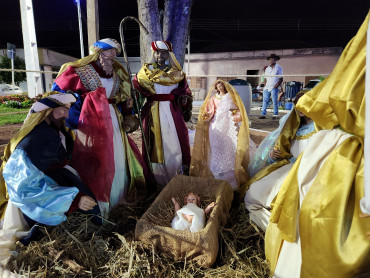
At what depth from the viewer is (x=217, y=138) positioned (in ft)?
10.7

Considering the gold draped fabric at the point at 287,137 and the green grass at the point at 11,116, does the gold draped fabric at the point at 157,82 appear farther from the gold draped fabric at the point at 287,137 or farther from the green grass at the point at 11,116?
the green grass at the point at 11,116

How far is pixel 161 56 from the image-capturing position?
301 cm

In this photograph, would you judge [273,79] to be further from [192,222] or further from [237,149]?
[192,222]

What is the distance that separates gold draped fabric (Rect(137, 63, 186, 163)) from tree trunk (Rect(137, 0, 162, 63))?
223 cm

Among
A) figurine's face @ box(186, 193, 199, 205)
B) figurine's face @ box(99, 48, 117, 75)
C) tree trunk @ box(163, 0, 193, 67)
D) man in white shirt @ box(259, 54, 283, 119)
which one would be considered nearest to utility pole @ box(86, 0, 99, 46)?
figurine's face @ box(99, 48, 117, 75)

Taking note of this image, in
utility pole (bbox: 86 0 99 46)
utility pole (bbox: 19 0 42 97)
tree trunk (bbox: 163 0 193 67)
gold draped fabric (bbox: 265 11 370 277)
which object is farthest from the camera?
utility pole (bbox: 19 0 42 97)

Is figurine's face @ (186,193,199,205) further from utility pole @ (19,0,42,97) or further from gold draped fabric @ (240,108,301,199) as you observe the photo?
utility pole @ (19,0,42,97)

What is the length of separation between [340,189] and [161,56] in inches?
93.3

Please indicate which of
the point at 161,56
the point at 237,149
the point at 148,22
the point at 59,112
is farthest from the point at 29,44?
the point at 237,149

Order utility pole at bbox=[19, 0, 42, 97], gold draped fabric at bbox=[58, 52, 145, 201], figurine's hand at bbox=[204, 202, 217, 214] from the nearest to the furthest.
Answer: figurine's hand at bbox=[204, 202, 217, 214], gold draped fabric at bbox=[58, 52, 145, 201], utility pole at bbox=[19, 0, 42, 97]

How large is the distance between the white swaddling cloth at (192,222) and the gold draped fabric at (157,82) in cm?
109

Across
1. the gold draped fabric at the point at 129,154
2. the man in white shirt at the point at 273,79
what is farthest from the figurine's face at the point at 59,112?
the man in white shirt at the point at 273,79

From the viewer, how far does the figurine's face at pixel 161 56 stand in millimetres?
2992

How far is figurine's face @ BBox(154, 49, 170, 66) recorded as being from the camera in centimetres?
299
